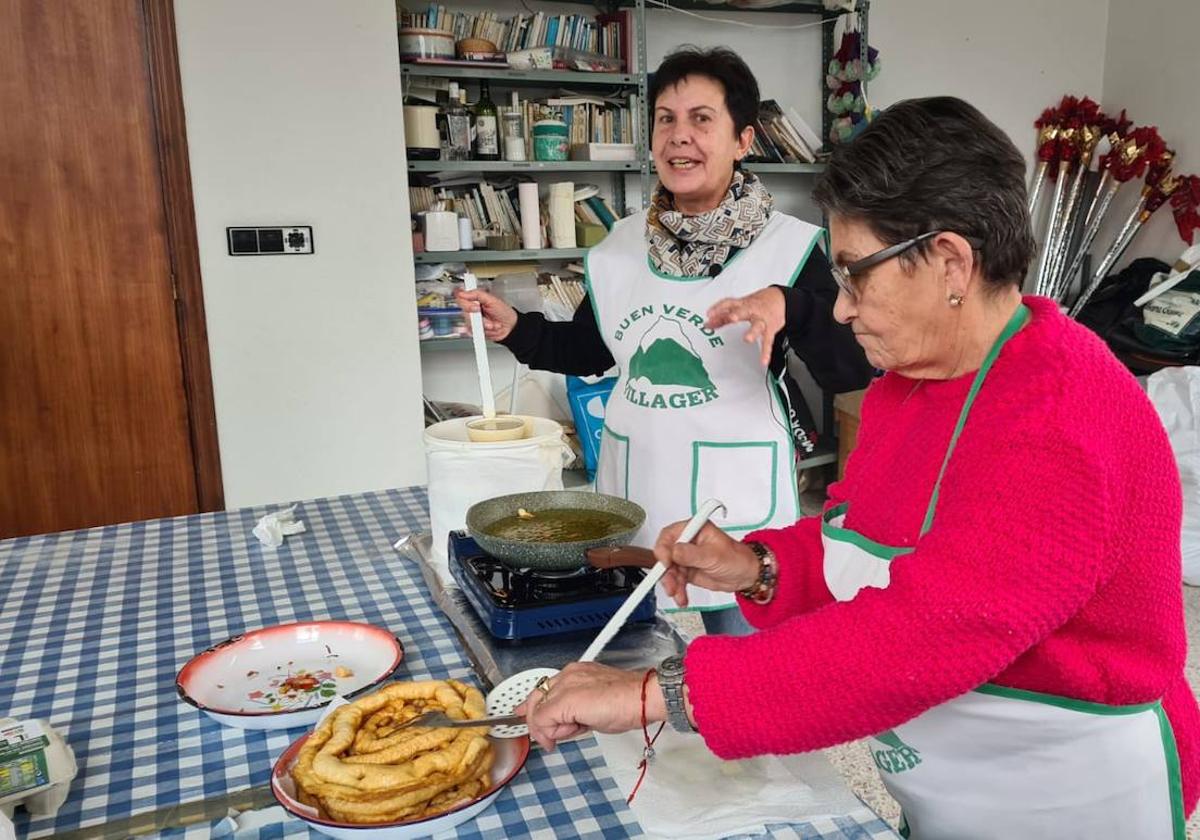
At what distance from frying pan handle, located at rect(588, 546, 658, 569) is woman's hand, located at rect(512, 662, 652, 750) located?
33 cm

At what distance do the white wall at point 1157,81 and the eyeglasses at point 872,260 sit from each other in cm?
399

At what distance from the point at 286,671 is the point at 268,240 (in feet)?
7.00

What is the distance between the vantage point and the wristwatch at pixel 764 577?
1244 millimetres

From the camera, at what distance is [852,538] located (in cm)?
111

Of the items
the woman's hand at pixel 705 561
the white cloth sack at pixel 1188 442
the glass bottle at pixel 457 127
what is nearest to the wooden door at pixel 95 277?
the glass bottle at pixel 457 127

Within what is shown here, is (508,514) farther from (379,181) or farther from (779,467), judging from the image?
(379,181)

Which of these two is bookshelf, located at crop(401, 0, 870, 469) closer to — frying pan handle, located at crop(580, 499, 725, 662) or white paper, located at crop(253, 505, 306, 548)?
white paper, located at crop(253, 505, 306, 548)

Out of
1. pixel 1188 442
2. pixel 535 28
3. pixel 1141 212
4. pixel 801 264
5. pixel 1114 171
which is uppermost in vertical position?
pixel 535 28

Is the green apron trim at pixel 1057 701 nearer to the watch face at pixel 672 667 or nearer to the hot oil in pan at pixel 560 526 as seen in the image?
the watch face at pixel 672 667

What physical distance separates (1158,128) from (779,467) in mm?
3533

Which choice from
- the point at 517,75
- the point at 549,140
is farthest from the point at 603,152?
the point at 517,75

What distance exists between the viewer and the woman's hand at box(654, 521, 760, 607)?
117cm

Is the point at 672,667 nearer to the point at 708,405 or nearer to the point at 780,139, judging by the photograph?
the point at 708,405

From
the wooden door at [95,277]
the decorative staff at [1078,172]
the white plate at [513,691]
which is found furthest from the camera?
the decorative staff at [1078,172]
